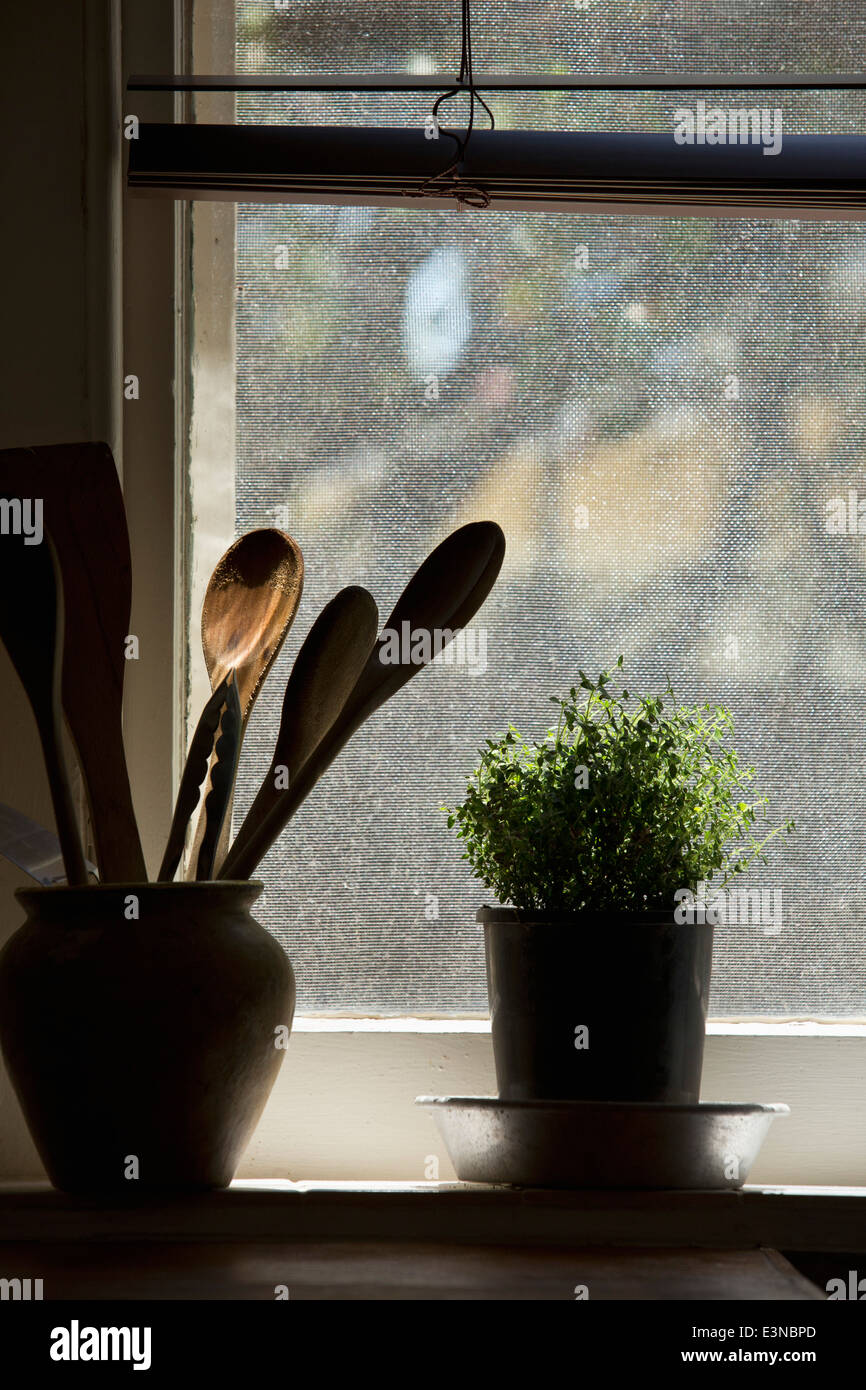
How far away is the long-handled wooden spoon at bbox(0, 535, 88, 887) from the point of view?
2.27 feet

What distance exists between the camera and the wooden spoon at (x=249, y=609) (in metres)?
0.78

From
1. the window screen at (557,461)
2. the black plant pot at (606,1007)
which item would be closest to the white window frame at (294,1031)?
the window screen at (557,461)

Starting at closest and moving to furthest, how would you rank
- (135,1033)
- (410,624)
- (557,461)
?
(135,1033)
(410,624)
(557,461)

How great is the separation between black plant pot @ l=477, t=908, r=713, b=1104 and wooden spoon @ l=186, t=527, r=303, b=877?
0.21 m

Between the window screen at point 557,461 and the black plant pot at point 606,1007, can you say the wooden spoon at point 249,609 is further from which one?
the black plant pot at point 606,1007

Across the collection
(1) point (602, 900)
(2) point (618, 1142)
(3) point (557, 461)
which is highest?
(3) point (557, 461)

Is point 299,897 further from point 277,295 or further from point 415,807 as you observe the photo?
point 277,295

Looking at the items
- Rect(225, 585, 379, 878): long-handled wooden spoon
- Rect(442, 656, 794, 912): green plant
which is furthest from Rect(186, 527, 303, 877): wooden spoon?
Rect(442, 656, 794, 912): green plant

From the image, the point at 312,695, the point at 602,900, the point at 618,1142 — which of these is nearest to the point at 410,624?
the point at 312,695

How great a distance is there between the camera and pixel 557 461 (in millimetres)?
876

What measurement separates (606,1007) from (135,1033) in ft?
0.79

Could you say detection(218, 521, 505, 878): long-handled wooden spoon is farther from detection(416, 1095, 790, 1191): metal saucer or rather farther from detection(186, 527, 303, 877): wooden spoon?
detection(416, 1095, 790, 1191): metal saucer

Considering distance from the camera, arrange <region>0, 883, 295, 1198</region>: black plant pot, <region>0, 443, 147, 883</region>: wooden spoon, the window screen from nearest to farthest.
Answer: <region>0, 883, 295, 1198</region>: black plant pot, <region>0, 443, 147, 883</region>: wooden spoon, the window screen

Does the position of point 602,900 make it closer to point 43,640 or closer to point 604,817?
point 604,817
